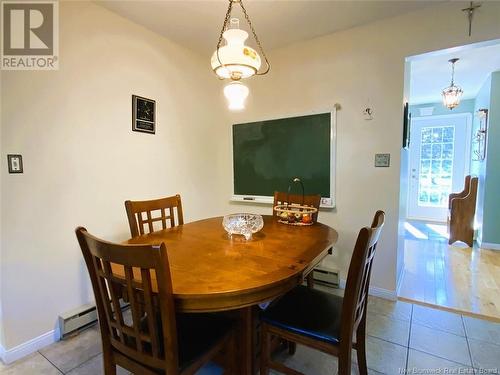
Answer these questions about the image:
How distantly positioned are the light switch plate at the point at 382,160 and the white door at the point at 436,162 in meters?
3.88

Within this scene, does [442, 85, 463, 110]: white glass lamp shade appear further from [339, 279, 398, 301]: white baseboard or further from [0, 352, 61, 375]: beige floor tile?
[0, 352, 61, 375]: beige floor tile

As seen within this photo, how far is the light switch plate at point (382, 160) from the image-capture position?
2275 mm

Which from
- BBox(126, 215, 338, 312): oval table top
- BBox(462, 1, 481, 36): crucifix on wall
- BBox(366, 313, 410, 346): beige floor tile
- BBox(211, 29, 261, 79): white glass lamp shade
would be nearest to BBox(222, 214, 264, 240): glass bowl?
BBox(126, 215, 338, 312): oval table top

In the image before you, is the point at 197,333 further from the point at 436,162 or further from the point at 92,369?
the point at 436,162

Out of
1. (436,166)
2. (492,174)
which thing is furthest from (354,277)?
(436,166)

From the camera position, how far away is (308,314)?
1.29m

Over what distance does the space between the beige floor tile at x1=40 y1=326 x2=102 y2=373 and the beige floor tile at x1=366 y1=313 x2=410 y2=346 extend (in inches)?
73.0

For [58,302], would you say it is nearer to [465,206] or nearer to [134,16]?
[134,16]

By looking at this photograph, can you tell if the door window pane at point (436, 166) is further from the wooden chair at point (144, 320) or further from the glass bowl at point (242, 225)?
the wooden chair at point (144, 320)

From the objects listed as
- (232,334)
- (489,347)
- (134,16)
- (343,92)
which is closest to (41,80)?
(134,16)

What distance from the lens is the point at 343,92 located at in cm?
246

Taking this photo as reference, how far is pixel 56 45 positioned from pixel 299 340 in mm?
2315

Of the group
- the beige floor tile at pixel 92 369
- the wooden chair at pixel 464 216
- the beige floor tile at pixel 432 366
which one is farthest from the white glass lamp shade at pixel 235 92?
the wooden chair at pixel 464 216

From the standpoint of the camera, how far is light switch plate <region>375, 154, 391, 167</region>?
2275 millimetres
